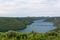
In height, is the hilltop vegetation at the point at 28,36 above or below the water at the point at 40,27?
below

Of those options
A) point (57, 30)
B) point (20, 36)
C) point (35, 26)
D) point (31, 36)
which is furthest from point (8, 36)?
point (57, 30)

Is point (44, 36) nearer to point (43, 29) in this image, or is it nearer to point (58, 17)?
point (43, 29)

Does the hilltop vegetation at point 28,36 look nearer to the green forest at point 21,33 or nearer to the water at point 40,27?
the green forest at point 21,33

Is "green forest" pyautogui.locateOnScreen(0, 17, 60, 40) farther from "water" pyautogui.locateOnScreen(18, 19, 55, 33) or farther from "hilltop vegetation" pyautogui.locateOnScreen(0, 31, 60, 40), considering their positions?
"water" pyautogui.locateOnScreen(18, 19, 55, 33)

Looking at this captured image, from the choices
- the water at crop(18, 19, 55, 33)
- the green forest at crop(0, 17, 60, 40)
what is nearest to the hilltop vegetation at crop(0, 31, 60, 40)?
the green forest at crop(0, 17, 60, 40)

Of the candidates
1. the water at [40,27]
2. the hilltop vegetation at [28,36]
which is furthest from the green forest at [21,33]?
the water at [40,27]

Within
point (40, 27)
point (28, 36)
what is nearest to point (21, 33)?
point (28, 36)

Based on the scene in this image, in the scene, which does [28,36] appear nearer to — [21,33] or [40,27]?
[21,33]

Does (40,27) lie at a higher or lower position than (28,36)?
higher
